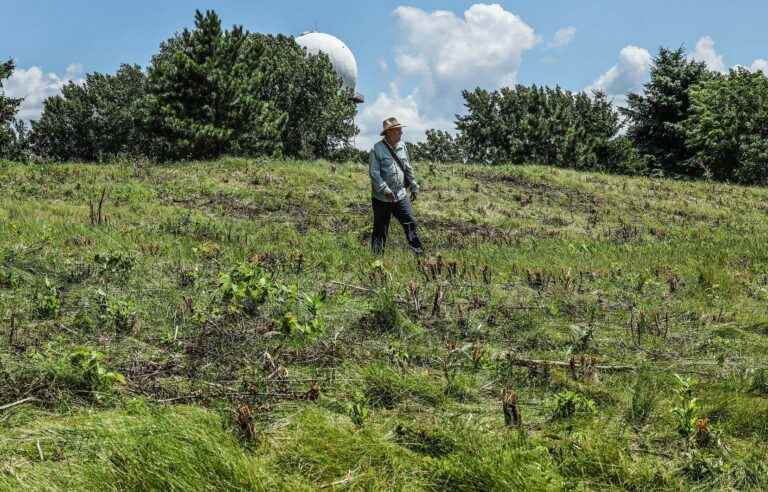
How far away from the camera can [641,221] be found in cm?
1548

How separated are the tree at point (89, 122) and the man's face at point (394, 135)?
56.7m

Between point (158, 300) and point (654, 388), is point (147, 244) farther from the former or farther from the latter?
point (654, 388)

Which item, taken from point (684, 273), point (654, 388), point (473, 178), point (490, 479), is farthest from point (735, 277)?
point (473, 178)

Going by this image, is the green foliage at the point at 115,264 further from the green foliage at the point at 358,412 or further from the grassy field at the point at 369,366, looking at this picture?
the green foliage at the point at 358,412

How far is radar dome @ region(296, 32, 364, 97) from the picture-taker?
63.8m

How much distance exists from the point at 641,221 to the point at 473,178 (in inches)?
241

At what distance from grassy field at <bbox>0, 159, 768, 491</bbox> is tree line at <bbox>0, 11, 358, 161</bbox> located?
69.7 feet

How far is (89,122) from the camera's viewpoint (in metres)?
61.2

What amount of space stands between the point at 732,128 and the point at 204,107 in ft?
113

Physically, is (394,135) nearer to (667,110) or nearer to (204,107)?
(204,107)

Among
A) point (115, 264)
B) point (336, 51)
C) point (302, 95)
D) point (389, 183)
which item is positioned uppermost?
point (336, 51)

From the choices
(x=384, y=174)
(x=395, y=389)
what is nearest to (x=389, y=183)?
(x=384, y=174)

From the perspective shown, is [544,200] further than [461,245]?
Yes

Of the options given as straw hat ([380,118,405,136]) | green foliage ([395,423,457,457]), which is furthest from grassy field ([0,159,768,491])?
straw hat ([380,118,405,136])
